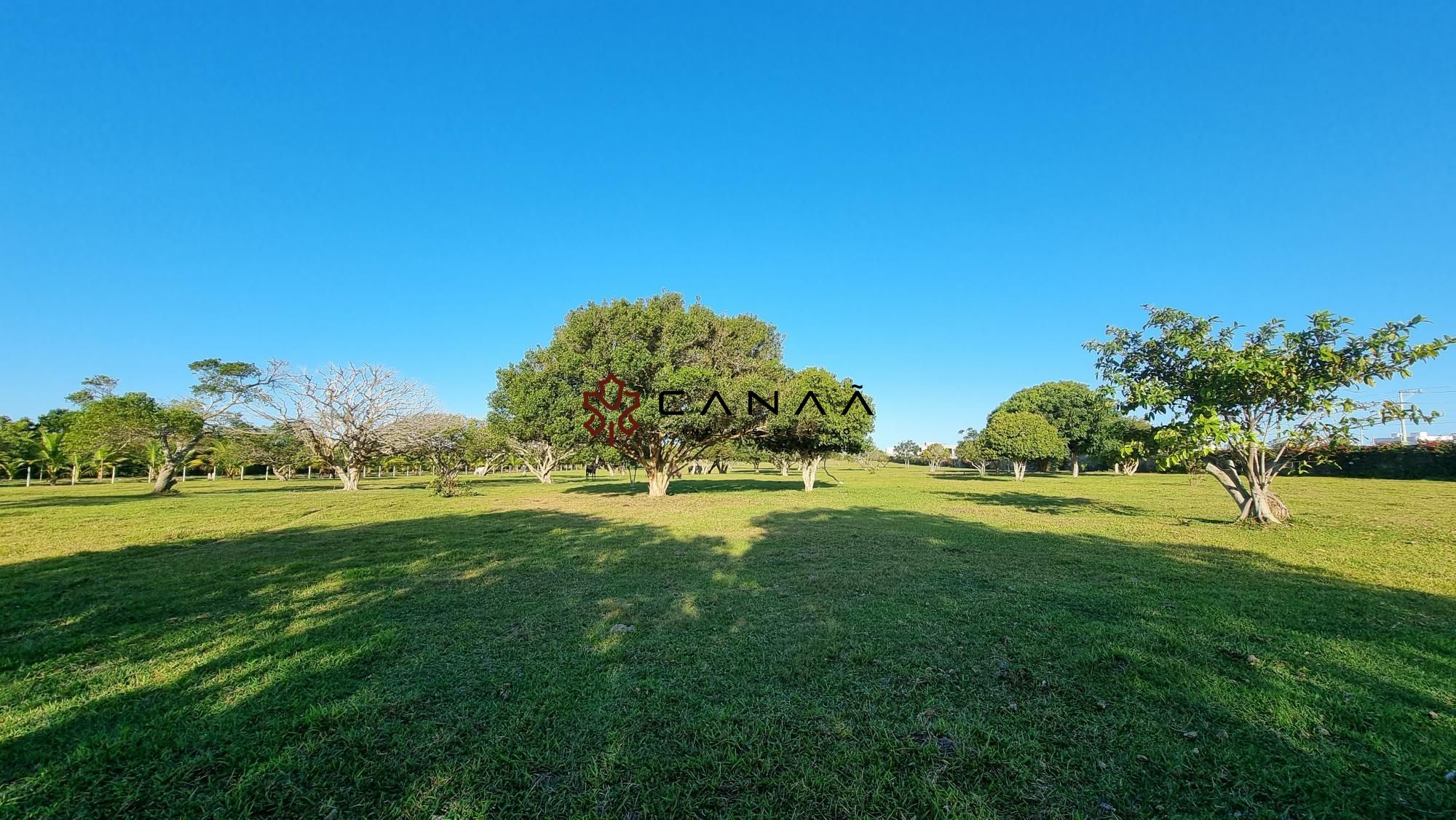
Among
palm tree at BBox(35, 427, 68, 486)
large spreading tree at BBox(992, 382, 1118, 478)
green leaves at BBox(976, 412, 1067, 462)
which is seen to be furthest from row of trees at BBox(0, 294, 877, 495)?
large spreading tree at BBox(992, 382, 1118, 478)

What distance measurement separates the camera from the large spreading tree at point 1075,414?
54.0 metres

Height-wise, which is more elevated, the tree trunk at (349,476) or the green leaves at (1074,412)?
the green leaves at (1074,412)

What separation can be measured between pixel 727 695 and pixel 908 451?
110 metres

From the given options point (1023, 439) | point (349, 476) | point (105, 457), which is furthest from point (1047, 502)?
point (105, 457)

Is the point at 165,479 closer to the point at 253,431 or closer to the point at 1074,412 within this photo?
the point at 253,431

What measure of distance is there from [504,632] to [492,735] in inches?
87.8

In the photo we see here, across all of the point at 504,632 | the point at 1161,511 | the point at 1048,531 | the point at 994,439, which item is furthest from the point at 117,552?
the point at 994,439

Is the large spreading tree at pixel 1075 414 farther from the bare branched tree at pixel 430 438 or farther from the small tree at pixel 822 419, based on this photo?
the bare branched tree at pixel 430 438

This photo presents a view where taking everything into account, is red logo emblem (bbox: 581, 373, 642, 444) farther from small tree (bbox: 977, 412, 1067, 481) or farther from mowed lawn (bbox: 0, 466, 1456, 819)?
small tree (bbox: 977, 412, 1067, 481)

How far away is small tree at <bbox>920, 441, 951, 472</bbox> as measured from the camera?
293 feet

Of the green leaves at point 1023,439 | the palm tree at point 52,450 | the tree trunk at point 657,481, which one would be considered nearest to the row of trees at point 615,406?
the tree trunk at point 657,481

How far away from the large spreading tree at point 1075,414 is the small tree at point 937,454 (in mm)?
29766

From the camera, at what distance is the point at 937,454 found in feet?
292

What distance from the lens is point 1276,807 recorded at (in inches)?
106
